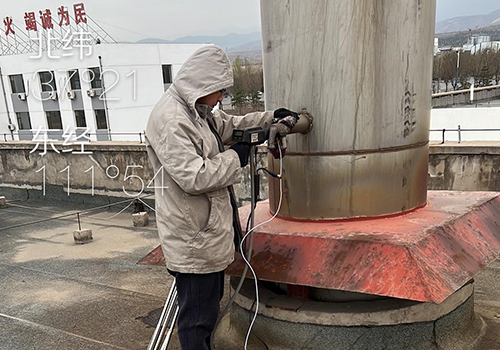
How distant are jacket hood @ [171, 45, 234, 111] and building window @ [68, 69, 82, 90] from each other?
2430cm

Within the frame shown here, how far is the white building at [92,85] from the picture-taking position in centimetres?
2392

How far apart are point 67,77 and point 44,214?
1721 centimetres

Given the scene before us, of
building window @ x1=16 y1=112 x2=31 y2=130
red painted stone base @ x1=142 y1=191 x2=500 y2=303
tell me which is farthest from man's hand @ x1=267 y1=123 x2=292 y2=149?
building window @ x1=16 y1=112 x2=31 y2=130

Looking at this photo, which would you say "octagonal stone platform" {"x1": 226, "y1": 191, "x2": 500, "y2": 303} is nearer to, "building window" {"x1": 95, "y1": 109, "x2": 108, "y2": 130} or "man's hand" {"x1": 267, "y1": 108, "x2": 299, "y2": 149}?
"man's hand" {"x1": 267, "y1": 108, "x2": 299, "y2": 149}

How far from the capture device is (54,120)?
27.1m

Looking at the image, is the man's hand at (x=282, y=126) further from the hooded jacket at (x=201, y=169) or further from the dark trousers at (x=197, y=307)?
the dark trousers at (x=197, y=307)

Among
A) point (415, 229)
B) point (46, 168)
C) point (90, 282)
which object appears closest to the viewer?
point (415, 229)

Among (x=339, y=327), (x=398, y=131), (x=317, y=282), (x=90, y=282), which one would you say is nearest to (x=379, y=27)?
(x=398, y=131)

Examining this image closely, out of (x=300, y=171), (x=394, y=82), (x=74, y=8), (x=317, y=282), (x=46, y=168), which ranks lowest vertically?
(x=46, y=168)

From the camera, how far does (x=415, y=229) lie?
2654 millimetres

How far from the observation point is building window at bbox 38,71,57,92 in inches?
1023

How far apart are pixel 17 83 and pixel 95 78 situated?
620cm

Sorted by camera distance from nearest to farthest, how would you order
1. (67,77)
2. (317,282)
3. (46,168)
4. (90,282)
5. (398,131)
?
(317,282) → (398,131) → (90,282) → (46,168) → (67,77)

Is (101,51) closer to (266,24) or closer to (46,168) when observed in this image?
(46,168)
